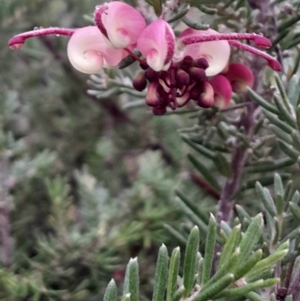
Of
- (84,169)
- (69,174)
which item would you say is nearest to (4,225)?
(84,169)

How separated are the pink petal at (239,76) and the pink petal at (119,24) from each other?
0.12 m

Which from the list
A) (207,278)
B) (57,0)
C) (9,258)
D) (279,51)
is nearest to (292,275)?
(207,278)

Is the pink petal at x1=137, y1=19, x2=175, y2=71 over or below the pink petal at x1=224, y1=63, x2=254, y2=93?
over

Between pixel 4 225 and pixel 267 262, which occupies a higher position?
pixel 267 262

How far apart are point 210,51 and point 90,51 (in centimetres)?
10

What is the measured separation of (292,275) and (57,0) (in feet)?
2.79

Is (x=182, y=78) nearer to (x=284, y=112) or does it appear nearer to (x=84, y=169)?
(x=284, y=112)

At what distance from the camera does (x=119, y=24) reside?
341 mm

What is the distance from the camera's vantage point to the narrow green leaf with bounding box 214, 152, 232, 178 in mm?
504

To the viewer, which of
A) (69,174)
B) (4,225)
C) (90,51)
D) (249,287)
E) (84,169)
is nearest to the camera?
(249,287)

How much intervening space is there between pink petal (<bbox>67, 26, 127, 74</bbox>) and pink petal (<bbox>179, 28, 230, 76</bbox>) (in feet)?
0.18

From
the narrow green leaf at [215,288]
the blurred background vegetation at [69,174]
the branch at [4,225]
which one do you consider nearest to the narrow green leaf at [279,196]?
the narrow green leaf at [215,288]

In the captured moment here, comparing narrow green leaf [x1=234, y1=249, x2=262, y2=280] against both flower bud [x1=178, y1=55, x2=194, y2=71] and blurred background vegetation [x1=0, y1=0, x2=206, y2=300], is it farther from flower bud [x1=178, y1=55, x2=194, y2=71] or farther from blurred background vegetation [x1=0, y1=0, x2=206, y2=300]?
blurred background vegetation [x1=0, y1=0, x2=206, y2=300]

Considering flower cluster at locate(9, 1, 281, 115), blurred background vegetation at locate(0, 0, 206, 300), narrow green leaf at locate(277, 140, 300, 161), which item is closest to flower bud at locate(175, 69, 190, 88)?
flower cluster at locate(9, 1, 281, 115)
